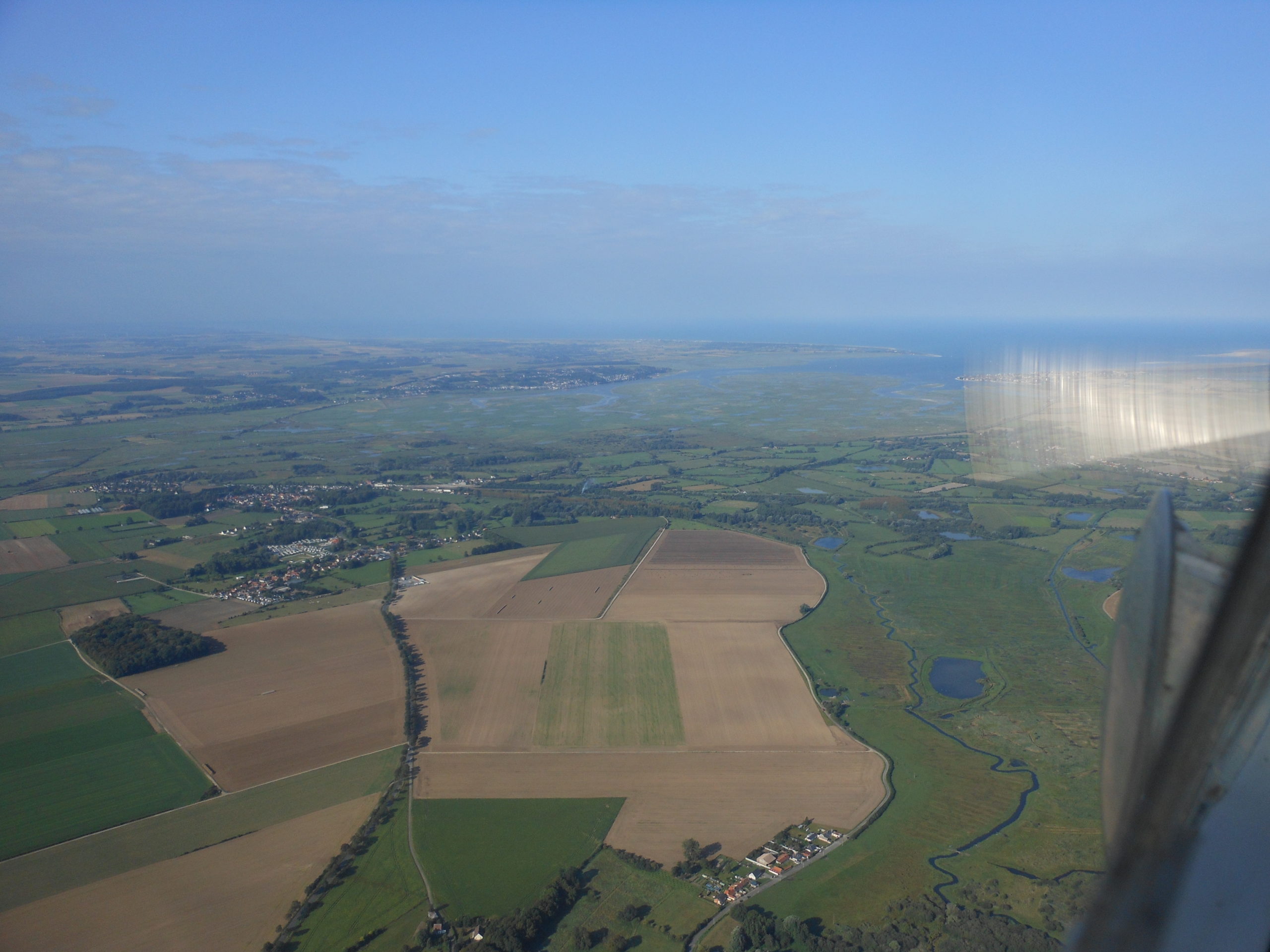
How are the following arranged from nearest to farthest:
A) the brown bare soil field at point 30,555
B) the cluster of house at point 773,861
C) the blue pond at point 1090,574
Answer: the cluster of house at point 773,861 → the blue pond at point 1090,574 → the brown bare soil field at point 30,555

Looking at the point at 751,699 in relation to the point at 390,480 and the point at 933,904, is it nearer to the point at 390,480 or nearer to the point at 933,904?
the point at 933,904

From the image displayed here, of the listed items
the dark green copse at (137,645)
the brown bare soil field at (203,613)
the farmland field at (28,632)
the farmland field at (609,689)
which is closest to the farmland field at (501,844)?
the farmland field at (609,689)

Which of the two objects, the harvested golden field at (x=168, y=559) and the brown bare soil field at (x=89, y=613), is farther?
the harvested golden field at (x=168, y=559)

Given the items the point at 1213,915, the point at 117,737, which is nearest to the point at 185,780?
the point at 117,737

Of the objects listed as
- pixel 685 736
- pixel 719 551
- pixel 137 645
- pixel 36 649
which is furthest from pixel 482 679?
pixel 719 551

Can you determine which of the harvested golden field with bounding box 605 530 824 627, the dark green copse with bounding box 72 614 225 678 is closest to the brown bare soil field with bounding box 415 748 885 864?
the harvested golden field with bounding box 605 530 824 627

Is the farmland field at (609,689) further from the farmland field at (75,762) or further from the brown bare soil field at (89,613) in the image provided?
the brown bare soil field at (89,613)

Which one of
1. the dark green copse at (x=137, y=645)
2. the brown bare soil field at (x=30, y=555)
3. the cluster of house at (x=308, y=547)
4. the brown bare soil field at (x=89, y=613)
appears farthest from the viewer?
Answer: the cluster of house at (x=308, y=547)

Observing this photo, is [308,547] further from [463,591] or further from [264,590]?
[463,591]
